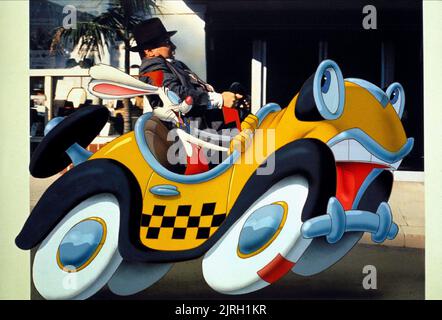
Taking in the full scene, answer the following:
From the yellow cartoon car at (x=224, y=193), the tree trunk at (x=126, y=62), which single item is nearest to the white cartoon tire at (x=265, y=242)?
the yellow cartoon car at (x=224, y=193)

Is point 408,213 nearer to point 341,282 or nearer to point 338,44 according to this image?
point 341,282

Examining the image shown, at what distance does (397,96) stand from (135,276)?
1.72m

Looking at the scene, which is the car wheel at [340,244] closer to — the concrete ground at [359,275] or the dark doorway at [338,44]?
the concrete ground at [359,275]

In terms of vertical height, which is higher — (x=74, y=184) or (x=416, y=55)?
(x=416, y=55)

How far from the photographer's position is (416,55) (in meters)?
3.16

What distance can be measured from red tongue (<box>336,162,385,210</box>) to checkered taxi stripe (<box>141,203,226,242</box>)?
63 cm

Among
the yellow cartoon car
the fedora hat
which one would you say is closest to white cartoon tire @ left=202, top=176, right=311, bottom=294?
the yellow cartoon car

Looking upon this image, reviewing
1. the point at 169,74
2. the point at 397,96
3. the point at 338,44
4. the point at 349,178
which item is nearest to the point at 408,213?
the point at 349,178

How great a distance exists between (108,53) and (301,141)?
113cm

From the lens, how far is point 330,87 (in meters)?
3.11

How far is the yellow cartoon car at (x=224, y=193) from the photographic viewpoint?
3.09 metres
